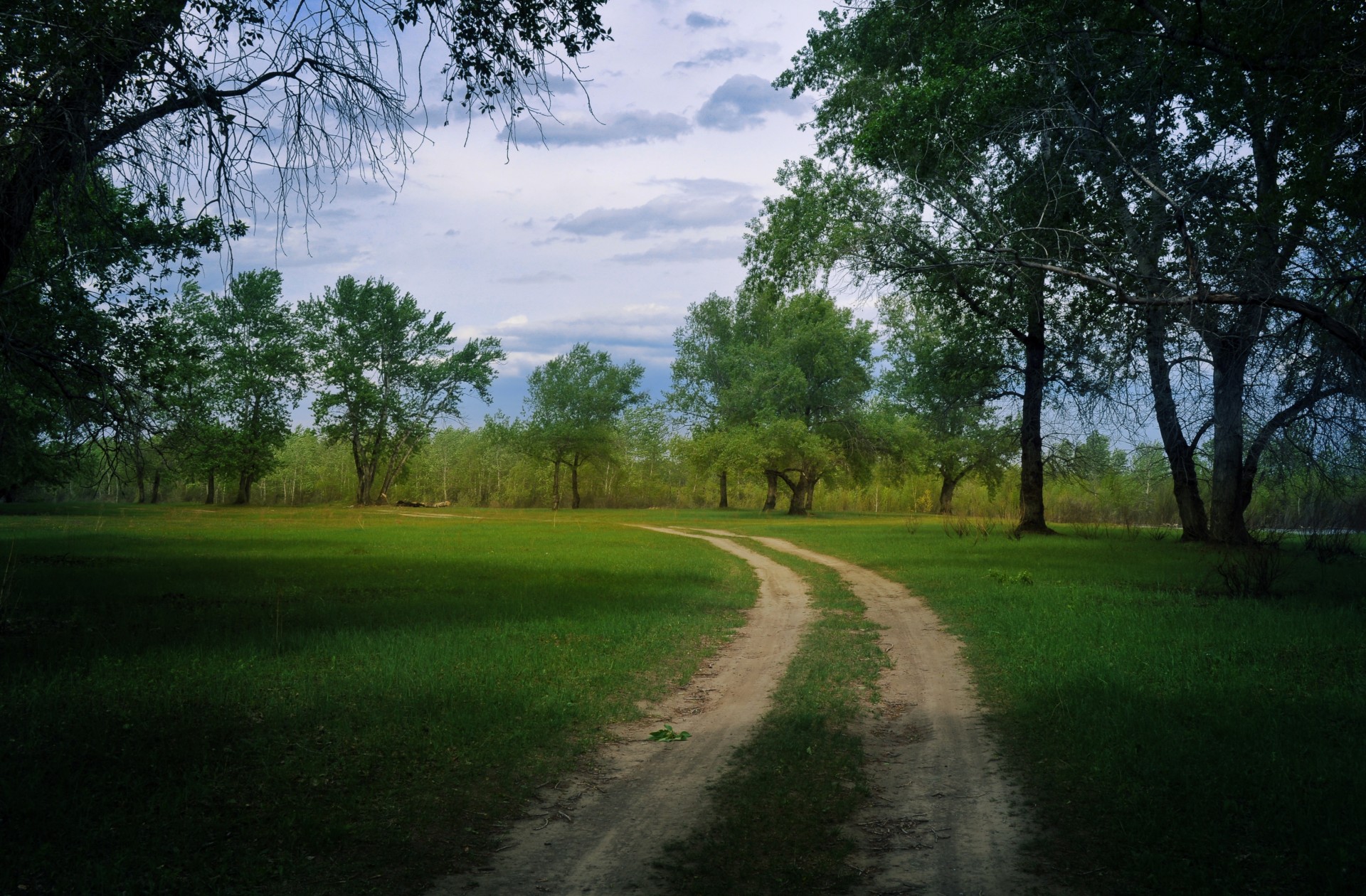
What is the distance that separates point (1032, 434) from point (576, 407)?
47.3 metres

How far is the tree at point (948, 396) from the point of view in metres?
30.7

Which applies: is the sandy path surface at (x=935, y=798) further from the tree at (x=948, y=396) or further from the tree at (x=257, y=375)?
the tree at (x=257, y=375)

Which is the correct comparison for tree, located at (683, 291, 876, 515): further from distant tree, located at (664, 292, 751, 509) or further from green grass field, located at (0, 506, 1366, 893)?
→ green grass field, located at (0, 506, 1366, 893)

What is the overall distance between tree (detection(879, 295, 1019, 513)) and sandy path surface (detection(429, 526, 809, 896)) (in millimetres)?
22047

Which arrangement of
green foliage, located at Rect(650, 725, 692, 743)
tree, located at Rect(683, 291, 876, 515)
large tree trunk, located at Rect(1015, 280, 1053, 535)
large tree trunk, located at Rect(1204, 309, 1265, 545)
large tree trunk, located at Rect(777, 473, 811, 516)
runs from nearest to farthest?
green foliage, located at Rect(650, 725, 692, 743), large tree trunk, located at Rect(1204, 309, 1265, 545), large tree trunk, located at Rect(1015, 280, 1053, 535), tree, located at Rect(683, 291, 876, 515), large tree trunk, located at Rect(777, 473, 811, 516)

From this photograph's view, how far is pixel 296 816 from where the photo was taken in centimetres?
496

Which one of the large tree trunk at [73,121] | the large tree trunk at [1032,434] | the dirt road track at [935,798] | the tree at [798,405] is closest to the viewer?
the dirt road track at [935,798]

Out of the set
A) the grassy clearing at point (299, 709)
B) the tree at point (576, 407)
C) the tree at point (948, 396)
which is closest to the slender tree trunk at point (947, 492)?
the tree at point (948, 396)

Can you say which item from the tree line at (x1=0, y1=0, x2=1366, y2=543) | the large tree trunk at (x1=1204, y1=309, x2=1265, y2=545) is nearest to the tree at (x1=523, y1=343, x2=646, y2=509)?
the tree line at (x1=0, y1=0, x2=1366, y2=543)

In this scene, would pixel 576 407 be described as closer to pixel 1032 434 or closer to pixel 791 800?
pixel 1032 434

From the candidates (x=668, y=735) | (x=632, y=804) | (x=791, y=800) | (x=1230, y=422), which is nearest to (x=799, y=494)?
(x=1230, y=422)

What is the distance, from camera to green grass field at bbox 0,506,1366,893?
14.7 feet

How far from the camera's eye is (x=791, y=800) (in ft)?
17.4

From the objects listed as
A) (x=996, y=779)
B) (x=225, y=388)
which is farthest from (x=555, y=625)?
(x=225, y=388)
